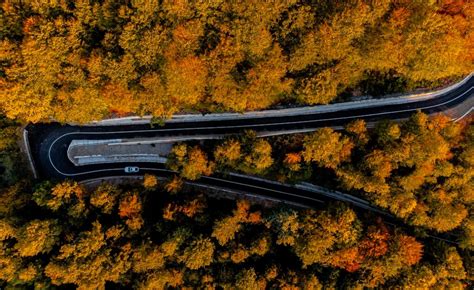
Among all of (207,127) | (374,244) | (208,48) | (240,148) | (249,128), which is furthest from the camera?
(207,127)

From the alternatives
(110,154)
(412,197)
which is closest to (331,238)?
(412,197)

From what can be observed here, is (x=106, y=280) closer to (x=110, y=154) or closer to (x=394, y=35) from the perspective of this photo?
(x=110, y=154)

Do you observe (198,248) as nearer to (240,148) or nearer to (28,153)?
(240,148)

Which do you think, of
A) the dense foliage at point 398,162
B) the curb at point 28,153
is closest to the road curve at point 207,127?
the curb at point 28,153

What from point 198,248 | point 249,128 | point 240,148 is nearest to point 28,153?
point 198,248

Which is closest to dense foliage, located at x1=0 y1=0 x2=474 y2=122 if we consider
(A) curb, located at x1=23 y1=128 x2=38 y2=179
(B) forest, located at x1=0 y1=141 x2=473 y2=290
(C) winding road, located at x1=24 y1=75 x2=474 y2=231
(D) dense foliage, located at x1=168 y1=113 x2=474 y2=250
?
(D) dense foliage, located at x1=168 y1=113 x2=474 y2=250
